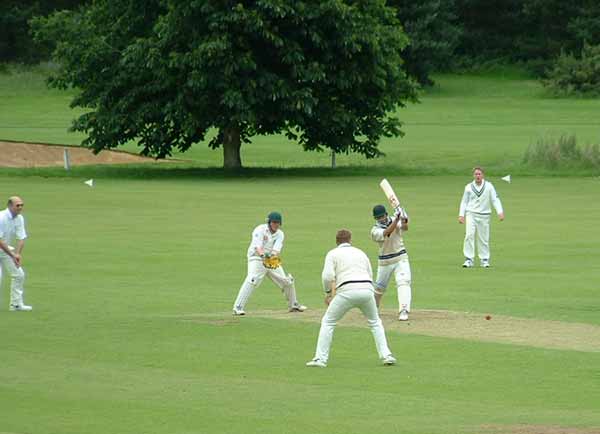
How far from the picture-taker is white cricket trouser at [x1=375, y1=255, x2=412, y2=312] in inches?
800

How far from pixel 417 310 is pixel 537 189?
86.7ft

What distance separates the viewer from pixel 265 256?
813 inches

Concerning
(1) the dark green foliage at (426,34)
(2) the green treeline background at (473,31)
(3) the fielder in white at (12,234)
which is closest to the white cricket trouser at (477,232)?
(3) the fielder in white at (12,234)

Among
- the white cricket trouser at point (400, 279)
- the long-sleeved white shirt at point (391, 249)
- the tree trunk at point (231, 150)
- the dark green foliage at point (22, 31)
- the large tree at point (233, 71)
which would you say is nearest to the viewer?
the white cricket trouser at point (400, 279)

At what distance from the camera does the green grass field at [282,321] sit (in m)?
14.0

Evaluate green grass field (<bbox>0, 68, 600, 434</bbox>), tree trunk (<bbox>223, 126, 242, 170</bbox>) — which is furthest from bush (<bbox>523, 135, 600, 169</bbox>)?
tree trunk (<bbox>223, 126, 242, 170</bbox>)

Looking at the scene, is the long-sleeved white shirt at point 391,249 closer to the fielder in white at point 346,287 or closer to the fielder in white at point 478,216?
the fielder in white at point 346,287

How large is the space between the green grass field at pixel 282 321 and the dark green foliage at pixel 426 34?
4233 cm

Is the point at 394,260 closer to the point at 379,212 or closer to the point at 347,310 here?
Result: the point at 379,212

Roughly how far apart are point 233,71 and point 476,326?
3419cm

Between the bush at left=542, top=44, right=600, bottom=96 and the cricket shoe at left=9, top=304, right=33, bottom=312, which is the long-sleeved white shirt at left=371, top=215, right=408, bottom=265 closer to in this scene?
the cricket shoe at left=9, top=304, right=33, bottom=312

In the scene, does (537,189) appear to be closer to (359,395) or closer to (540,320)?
(540,320)

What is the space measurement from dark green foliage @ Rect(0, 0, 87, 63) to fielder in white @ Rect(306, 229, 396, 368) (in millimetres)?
85793

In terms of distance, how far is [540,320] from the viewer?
2059cm
